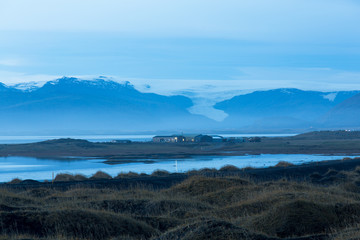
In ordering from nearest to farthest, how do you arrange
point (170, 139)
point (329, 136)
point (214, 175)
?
point (214, 175), point (170, 139), point (329, 136)

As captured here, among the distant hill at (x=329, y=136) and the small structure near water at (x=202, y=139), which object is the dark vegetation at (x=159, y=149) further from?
the distant hill at (x=329, y=136)

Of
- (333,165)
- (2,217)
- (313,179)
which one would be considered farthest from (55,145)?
(2,217)

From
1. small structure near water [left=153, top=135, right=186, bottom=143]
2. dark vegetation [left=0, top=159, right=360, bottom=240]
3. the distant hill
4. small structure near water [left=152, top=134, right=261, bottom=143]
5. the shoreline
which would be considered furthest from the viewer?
the distant hill

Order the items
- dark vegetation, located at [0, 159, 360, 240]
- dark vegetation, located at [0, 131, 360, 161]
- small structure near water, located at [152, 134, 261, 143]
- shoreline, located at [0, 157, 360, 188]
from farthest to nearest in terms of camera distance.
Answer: small structure near water, located at [152, 134, 261, 143] → dark vegetation, located at [0, 131, 360, 161] → shoreline, located at [0, 157, 360, 188] → dark vegetation, located at [0, 159, 360, 240]

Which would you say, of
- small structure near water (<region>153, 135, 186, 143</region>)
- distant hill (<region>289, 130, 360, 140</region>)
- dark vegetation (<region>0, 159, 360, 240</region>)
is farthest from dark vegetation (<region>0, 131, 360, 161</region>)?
dark vegetation (<region>0, 159, 360, 240</region>)

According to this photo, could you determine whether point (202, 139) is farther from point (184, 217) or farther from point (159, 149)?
point (184, 217)

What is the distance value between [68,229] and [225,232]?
4.77 meters

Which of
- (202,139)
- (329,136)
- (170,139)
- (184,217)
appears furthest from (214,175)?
(329,136)

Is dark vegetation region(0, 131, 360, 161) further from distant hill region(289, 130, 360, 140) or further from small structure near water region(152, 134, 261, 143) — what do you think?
distant hill region(289, 130, 360, 140)

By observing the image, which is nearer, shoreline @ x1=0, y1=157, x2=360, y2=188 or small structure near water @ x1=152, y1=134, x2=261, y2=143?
shoreline @ x1=0, y1=157, x2=360, y2=188

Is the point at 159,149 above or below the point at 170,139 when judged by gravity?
below

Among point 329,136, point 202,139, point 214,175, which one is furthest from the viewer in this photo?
point 329,136

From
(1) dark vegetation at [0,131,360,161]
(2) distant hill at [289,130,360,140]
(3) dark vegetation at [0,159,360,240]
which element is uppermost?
(2) distant hill at [289,130,360,140]

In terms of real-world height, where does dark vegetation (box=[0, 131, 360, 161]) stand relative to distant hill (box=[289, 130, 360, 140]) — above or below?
below
